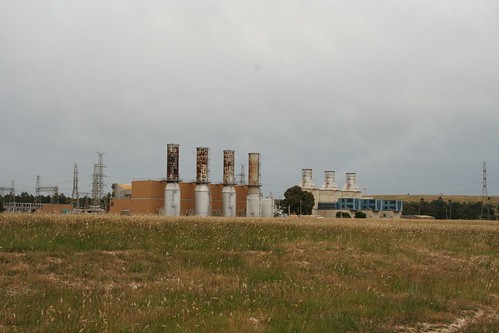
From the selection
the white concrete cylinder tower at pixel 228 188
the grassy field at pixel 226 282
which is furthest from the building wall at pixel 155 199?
the grassy field at pixel 226 282

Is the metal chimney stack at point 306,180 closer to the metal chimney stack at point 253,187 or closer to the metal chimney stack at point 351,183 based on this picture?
the metal chimney stack at point 351,183

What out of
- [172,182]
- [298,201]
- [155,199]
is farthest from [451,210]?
[155,199]

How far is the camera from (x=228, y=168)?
94.8 metres

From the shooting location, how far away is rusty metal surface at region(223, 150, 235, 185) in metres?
94.4

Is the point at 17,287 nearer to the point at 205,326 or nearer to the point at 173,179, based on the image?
the point at 205,326

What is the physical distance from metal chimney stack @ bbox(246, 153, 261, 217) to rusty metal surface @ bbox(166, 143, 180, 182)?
14537 mm

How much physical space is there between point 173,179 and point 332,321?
78742 millimetres

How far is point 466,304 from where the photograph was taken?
1387 cm

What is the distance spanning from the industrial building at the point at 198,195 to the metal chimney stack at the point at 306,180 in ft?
153

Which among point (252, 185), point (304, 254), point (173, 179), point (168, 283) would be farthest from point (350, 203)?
point (168, 283)

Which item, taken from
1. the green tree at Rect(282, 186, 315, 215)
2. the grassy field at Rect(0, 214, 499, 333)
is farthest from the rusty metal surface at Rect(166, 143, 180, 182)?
the grassy field at Rect(0, 214, 499, 333)

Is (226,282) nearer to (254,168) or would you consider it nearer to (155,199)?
(155,199)

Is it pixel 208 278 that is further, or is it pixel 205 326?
pixel 208 278

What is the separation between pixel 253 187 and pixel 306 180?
2118 inches
